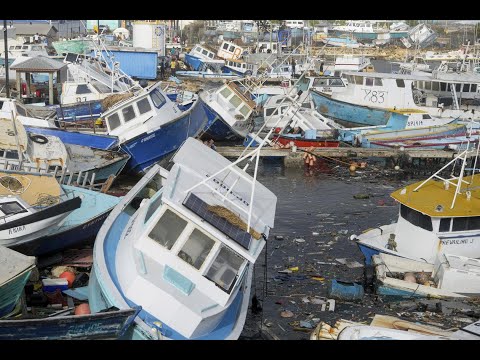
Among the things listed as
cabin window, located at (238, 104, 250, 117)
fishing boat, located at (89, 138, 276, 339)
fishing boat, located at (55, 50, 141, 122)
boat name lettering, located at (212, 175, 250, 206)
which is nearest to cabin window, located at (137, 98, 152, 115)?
fishing boat, located at (55, 50, 141, 122)

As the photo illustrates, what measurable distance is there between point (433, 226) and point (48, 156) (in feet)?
32.9

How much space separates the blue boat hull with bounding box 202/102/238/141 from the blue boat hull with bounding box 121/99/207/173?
212 inches

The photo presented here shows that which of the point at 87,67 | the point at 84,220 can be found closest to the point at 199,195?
the point at 84,220

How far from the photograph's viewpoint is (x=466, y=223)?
592 inches

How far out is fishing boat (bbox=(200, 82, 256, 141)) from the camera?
30109 millimetres

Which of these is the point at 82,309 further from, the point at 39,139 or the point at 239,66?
the point at 239,66

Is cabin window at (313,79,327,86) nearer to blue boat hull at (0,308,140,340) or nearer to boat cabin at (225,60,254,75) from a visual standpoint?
boat cabin at (225,60,254,75)

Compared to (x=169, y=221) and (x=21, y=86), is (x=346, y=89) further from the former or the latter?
(x=169, y=221)

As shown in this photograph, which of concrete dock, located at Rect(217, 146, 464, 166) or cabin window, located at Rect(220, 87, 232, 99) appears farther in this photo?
cabin window, located at Rect(220, 87, 232, 99)

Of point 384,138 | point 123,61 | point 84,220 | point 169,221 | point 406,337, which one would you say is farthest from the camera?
point 123,61

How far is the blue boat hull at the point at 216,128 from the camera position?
1168 inches

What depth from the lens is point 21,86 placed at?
3338cm

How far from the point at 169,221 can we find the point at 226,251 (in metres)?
0.90
